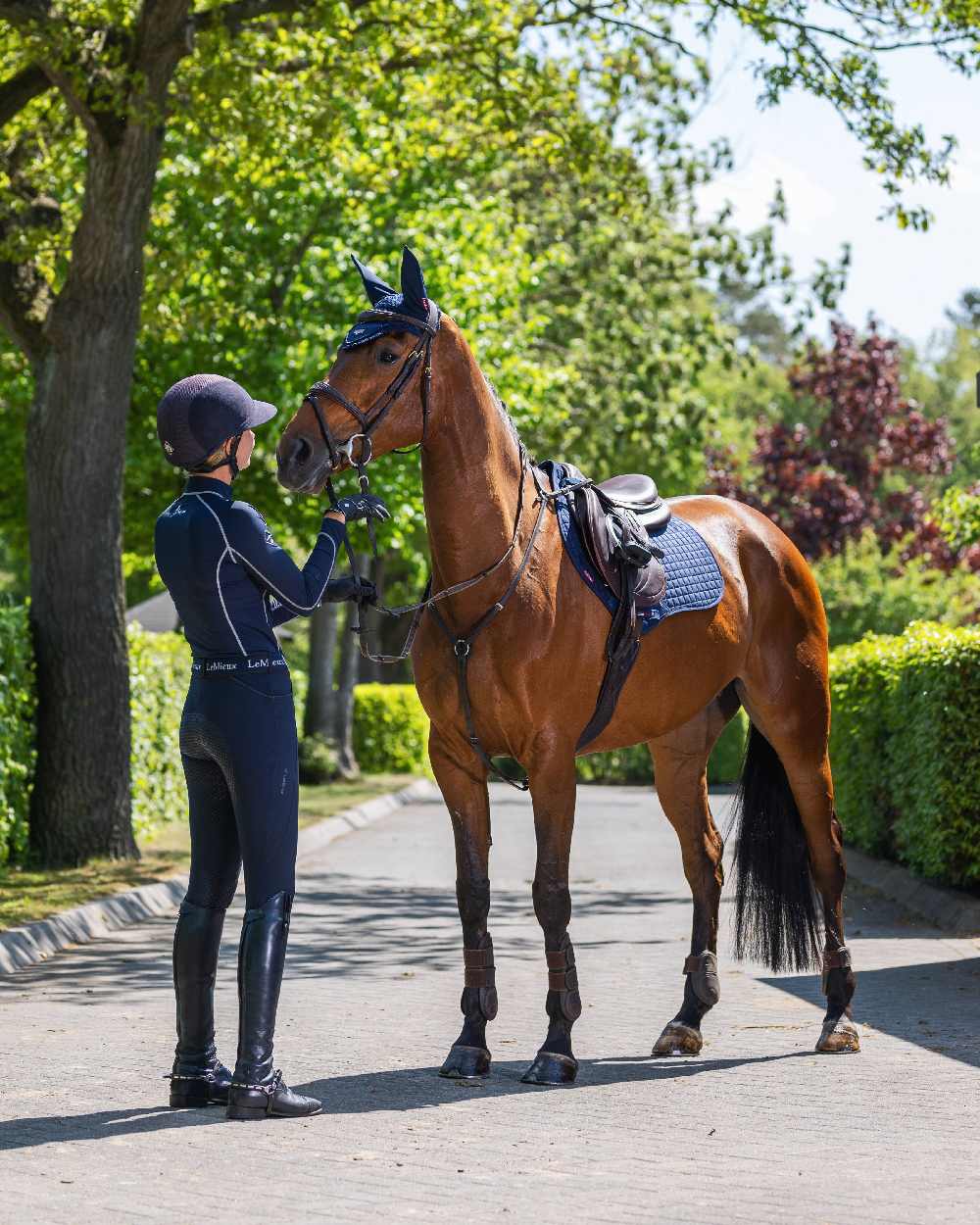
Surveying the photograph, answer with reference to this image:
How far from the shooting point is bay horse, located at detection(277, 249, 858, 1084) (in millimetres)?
6336

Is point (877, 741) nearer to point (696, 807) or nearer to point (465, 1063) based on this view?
point (696, 807)

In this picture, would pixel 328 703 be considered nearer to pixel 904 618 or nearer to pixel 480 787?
pixel 904 618

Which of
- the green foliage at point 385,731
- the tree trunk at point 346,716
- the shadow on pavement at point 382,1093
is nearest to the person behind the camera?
the shadow on pavement at point 382,1093

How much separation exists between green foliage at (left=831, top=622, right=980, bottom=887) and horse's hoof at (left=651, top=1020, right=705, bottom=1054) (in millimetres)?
5140

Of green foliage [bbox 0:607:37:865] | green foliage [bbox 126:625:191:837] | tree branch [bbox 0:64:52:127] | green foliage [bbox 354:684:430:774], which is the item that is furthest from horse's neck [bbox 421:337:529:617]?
green foliage [bbox 354:684:430:774]

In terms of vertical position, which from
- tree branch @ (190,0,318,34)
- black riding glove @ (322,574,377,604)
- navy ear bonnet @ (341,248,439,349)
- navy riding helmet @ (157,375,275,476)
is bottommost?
black riding glove @ (322,574,377,604)

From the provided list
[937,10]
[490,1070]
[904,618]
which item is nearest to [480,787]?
[490,1070]

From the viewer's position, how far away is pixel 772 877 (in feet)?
26.2

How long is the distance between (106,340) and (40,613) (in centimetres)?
230

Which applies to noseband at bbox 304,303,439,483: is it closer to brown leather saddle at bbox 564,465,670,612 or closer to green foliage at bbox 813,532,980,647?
brown leather saddle at bbox 564,465,670,612

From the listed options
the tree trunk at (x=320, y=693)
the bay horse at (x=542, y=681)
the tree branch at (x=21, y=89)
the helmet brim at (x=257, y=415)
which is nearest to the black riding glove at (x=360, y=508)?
the bay horse at (x=542, y=681)

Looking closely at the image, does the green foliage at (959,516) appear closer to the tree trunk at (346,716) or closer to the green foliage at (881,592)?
the green foliage at (881,592)

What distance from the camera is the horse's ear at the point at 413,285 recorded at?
20.6ft

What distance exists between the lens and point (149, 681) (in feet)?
62.2
